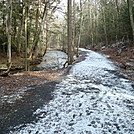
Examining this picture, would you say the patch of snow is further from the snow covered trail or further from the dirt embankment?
the snow covered trail

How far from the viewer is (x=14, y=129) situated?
8.77 feet

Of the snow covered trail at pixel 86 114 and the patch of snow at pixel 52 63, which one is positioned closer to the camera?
the snow covered trail at pixel 86 114

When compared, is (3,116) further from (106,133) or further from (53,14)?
(53,14)

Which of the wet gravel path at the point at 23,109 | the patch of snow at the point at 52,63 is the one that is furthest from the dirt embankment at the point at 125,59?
the patch of snow at the point at 52,63

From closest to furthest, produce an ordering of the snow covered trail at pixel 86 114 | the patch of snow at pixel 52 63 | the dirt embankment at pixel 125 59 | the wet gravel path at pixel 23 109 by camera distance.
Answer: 1. the snow covered trail at pixel 86 114
2. the wet gravel path at pixel 23 109
3. the dirt embankment at pixel 125 59
4. the patch of snow at pixel 52 63

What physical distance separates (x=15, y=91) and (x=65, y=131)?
322cm

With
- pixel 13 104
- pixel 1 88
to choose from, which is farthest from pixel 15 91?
pixel 13 104

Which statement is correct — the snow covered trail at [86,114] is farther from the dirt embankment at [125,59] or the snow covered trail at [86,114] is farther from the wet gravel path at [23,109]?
the dirt embankment at [125,59]

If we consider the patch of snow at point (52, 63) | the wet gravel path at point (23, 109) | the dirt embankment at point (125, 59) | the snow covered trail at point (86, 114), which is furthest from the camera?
the patch of snow at point (52, 63)

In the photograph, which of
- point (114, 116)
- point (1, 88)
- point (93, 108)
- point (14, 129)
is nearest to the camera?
point (14, 129)

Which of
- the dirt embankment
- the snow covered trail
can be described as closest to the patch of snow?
the dirt embankment

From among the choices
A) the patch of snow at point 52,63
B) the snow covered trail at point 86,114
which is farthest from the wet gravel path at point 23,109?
the patch of snow at point 52,63

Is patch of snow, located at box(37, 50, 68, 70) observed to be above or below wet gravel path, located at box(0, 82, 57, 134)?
above

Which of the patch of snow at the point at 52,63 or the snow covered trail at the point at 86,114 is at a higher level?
the patch of snow at the point at 52,63
